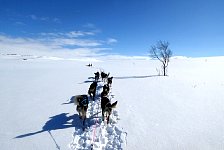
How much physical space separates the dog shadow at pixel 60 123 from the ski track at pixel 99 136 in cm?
49

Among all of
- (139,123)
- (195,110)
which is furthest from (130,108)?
(195,110)

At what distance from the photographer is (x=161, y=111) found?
36.3ft

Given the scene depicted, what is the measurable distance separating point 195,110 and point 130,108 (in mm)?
3207

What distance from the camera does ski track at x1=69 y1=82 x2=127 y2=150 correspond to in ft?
23.7

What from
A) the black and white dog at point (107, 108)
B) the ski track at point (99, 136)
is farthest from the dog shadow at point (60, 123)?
the black and white dog at point (107, 108)

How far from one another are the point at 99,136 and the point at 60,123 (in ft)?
7.27

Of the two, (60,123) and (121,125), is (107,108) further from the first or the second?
(60,123)

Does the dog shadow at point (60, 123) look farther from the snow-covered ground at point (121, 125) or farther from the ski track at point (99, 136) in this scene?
the ski track at point (99, 136)

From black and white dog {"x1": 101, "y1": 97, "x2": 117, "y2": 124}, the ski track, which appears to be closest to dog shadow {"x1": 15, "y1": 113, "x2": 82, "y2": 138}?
the ski track

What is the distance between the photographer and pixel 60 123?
30.8 ft

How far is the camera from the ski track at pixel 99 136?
7238mm

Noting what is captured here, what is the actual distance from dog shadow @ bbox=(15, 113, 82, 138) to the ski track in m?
0.49

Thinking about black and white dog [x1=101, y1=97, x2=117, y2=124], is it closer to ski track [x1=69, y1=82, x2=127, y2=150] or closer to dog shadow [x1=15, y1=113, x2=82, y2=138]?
ski track [x1=69, y1=82, x2=127, y2=150]

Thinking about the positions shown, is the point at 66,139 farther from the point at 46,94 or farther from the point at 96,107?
the point at 46,94
